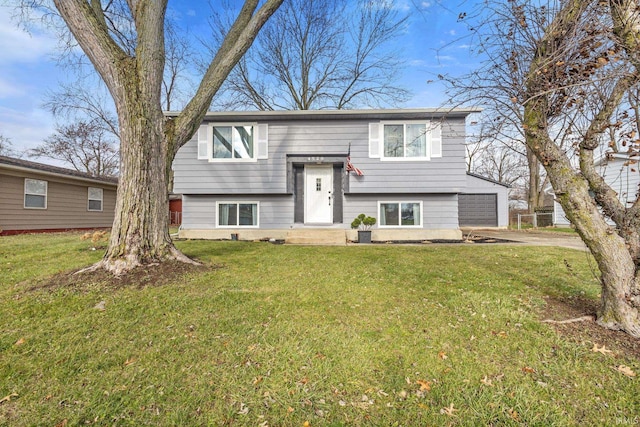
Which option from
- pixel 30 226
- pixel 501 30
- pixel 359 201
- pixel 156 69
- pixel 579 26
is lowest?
pixel 30 226

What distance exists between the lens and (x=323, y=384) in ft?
6.82

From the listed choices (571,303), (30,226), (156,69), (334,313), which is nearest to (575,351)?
(571,303)

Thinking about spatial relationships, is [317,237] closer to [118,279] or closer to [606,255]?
[118,279]

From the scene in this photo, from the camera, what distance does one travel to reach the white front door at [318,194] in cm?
1027

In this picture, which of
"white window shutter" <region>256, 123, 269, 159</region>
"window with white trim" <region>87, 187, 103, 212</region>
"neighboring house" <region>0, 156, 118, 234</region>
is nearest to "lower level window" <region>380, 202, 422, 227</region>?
"white window shutter" <region>256, 123, 269, 159</region>

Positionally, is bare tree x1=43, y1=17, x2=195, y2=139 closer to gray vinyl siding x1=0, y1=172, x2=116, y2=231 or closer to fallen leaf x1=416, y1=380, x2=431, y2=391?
gray vinyl siding x1=0, y1=172, x2=116, y2=231

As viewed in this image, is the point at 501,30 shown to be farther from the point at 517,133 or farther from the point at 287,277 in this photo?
the point at 287,277

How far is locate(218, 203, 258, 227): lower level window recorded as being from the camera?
10.1 m

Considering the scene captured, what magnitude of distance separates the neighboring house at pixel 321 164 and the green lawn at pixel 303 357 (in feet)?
18.1

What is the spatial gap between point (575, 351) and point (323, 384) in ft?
7.23

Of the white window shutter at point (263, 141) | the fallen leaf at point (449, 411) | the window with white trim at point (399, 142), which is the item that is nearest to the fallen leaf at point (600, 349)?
the fallen leaf at point (449, 411)

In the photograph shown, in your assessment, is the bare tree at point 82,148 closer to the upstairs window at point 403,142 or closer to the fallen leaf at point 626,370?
the upstairs window at point 403,142

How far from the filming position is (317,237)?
880cm

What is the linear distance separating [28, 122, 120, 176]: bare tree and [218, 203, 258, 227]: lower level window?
2070 centimetres
